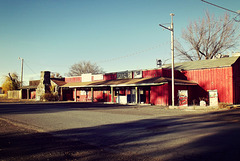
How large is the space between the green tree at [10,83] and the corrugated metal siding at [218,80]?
51943 millimetres

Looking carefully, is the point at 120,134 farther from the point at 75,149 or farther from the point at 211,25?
the point at 211,25

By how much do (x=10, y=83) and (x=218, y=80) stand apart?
55.8 meters

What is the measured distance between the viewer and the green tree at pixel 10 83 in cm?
5909

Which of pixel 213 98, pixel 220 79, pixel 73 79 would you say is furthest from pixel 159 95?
pixel 73 79

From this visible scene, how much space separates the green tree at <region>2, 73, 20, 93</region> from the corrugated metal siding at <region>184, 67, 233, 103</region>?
51.9 meters

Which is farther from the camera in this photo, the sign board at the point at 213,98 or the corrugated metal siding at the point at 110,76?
the corrugated metal siding at the point at 110,76

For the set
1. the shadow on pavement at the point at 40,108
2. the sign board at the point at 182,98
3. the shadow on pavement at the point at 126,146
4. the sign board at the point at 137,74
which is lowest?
the shadow on pavement at the point at 40,108

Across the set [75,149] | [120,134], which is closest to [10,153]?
[75,149]

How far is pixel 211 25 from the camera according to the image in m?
42.4

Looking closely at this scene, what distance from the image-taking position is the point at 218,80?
25.7m

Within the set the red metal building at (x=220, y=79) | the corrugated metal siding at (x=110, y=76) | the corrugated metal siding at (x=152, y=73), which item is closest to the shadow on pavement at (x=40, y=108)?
the corrugated metal siding at (x=152, y=73)

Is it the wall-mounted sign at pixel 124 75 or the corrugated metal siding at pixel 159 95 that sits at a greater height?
the wall-mounted sign at pixel 124 75

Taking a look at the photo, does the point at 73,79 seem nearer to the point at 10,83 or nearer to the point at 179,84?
the point at 179,84

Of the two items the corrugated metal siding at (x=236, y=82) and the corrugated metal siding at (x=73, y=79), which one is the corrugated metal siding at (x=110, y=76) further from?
the corrugated metal siding at (x=236, y=82)
